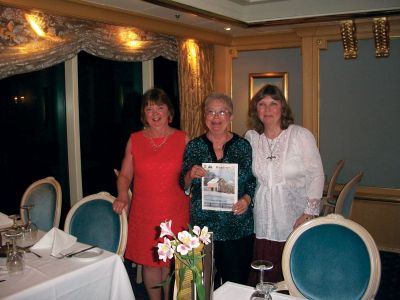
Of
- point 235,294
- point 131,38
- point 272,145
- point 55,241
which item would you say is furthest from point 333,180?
point 55,241

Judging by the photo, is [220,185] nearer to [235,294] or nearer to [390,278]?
[235,294]

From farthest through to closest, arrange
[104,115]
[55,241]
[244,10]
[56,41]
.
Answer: [244,10] → [104,115] → [56,41] → [55,241]

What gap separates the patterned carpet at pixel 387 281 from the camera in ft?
13.0

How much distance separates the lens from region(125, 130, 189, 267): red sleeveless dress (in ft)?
9.95

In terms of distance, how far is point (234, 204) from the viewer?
102 inches

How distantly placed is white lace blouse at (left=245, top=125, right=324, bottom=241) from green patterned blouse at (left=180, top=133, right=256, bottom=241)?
2.9 inches

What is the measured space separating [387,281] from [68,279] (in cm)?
340

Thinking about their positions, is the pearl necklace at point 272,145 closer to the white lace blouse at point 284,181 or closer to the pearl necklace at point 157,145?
the white lace blouse at point 284,181

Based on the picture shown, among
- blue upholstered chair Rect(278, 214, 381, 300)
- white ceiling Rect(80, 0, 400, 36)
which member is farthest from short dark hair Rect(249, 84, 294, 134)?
white ceiling Rect(80, 0, 400, 36)

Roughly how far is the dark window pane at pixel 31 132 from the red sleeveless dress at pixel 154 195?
1.89 meters

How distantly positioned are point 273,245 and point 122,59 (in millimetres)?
3145

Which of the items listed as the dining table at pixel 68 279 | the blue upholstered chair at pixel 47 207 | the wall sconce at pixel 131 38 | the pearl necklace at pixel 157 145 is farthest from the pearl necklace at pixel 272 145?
the wall sconce at pixel 131 38

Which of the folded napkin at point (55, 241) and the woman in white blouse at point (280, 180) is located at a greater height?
the woman in white blouse at point (280, 180)

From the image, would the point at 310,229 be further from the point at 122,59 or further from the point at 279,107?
the point at 122,59
